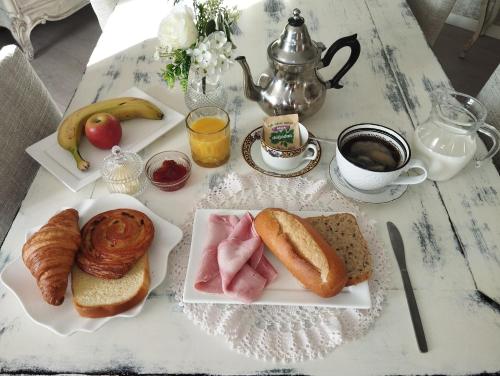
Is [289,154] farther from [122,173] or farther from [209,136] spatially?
[122,173]

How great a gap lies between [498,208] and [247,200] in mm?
544

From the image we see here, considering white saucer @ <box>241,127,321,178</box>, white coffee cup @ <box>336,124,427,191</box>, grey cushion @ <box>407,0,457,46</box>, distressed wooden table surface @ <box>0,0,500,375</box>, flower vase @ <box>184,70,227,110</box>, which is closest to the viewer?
distressed wooden table surface @ <box>0,0,500,375</box>

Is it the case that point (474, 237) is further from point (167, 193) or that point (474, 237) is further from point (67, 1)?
point (67, 1)

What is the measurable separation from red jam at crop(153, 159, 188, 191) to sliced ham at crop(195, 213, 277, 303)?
157 millimetres

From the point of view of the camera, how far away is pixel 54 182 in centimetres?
90

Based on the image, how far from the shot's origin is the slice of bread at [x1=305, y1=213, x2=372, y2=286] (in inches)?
27.6

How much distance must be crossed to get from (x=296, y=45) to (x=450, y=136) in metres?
0.40

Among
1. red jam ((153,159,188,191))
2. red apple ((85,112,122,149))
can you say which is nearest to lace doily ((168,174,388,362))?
red jam ((153,159,188,191))

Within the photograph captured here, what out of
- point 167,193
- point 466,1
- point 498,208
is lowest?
point 466,1

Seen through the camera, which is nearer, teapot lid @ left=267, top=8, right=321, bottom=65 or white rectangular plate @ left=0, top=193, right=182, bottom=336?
white rectangular plate @ left=0, top=193, right=182, bottom=336

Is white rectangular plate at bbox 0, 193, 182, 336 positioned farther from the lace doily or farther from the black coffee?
the black coffee

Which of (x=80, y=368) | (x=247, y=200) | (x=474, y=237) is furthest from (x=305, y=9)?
(x=80, y=368)

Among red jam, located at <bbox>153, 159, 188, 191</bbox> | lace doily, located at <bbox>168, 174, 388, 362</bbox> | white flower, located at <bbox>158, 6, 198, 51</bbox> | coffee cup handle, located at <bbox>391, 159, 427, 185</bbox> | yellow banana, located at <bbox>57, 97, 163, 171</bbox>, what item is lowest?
lace doily, located at <bbox>168, 174, 388, 362</bbox>

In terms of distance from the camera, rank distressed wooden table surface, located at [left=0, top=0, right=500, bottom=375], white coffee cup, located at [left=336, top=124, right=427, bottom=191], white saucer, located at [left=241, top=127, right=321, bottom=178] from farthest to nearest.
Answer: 1. white saucer, located at [left=241, top=127, right=321, bottom=178]
2. white coffee cup, located at [left=336, top=124, right=427, bottom=191]
3. distressed wooden table surface, located at [left=0, top=0, right=500, bottom=375]
